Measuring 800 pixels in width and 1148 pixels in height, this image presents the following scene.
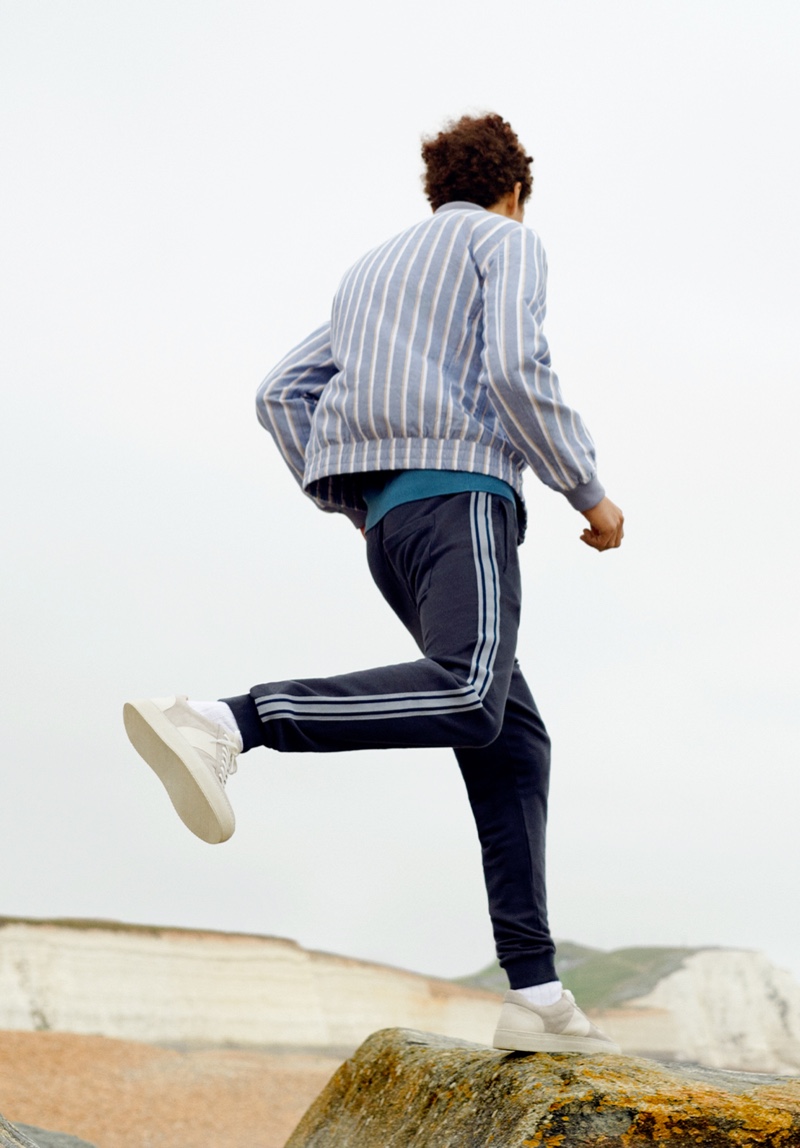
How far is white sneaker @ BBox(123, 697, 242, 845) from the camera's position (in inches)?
68.4

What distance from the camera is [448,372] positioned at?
7.16 ft

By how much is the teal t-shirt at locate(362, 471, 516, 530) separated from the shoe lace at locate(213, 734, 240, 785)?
59cm

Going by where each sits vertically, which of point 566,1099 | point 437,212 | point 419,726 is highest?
point 437,212

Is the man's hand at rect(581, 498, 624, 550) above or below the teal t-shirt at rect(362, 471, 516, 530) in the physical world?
below

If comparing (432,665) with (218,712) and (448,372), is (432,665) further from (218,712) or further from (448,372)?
(448,372)

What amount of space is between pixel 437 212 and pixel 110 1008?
17.0 feet

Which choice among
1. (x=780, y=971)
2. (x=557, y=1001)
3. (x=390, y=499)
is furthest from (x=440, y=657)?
(x=780, y=971)

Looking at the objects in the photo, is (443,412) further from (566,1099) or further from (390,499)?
(566,1099)

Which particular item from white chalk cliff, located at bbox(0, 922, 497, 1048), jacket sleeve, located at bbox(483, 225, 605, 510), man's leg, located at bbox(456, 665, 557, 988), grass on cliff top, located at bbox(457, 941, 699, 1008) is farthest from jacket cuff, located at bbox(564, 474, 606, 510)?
grass on cliff top, located at bbox(457, 941, 699, 1008)

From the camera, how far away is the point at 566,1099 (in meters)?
1.86

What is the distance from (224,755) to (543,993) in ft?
2.67

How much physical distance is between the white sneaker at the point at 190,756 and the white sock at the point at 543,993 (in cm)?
73

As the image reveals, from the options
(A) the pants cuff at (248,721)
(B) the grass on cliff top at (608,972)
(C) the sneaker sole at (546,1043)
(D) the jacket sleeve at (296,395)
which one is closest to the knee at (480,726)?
(A) the pants cuff at (248,721)

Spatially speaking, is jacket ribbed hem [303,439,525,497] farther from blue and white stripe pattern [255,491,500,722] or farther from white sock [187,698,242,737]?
white sock [187,698,242,737]
